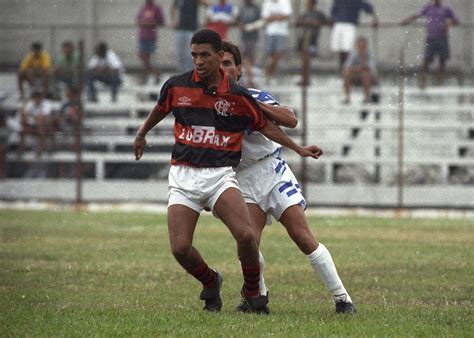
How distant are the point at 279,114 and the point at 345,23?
15011 mm

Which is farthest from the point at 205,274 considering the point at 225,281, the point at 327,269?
the point at 225,281

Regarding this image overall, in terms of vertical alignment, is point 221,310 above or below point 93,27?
below

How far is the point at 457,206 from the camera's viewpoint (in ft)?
72.0

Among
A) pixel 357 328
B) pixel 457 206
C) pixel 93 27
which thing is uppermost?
pixel 93 27

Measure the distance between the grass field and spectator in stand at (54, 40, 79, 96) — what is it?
509 centimetres

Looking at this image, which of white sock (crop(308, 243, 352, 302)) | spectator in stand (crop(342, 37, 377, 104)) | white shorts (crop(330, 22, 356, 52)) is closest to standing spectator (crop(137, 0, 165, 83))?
white shorts (crop(330, 22, 356, 52))

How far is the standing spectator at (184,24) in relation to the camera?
22.1 meters

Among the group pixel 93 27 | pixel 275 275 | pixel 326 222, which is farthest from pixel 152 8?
pixel 275 275

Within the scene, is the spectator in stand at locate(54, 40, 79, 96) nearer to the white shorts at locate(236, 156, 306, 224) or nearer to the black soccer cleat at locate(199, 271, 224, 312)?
the white shorts at locate(236, 156, 306, 224)

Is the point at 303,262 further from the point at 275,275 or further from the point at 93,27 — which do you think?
the point at 93,27

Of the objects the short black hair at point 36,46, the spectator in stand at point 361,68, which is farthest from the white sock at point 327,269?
the short black hair at point 36,46

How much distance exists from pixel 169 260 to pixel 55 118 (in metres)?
10.8

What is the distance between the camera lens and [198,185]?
8.20 m

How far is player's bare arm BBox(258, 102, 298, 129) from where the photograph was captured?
836 cm
